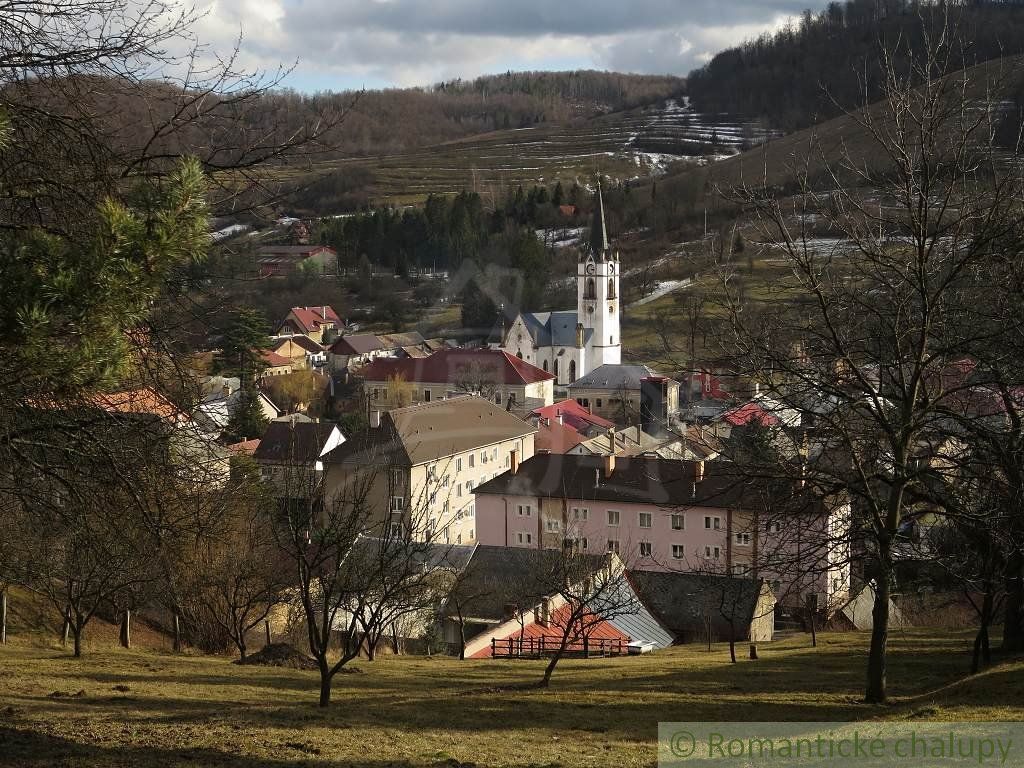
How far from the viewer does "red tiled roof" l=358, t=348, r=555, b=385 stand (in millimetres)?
62625

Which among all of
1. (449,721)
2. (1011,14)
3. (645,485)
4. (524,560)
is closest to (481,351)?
(645,485)

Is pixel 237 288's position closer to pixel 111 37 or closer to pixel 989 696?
pixel 111 37

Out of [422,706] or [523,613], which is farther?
[523,613]

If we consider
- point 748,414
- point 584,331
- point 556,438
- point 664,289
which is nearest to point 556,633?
point 748,414

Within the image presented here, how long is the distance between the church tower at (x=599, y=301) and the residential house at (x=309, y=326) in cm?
2334

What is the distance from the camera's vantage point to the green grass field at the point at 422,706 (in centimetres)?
809

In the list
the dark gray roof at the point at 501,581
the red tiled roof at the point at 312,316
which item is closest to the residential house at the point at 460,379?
the red tiled roof at the point at 312,316

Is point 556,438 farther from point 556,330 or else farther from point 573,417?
point 556,330

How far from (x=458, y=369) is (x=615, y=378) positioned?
957 centimetres

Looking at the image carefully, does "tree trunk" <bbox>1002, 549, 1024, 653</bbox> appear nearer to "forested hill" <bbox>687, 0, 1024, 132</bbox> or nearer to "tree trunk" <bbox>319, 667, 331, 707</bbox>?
"tree trunk" <bbox>319, 667, 331, 707</bbox>

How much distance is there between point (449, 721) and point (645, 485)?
23001 mm

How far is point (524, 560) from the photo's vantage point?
26609 millimetres

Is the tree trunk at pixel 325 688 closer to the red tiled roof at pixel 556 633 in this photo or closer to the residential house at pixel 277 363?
the red tiled roof at pixel 556 633

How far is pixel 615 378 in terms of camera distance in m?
61.4
